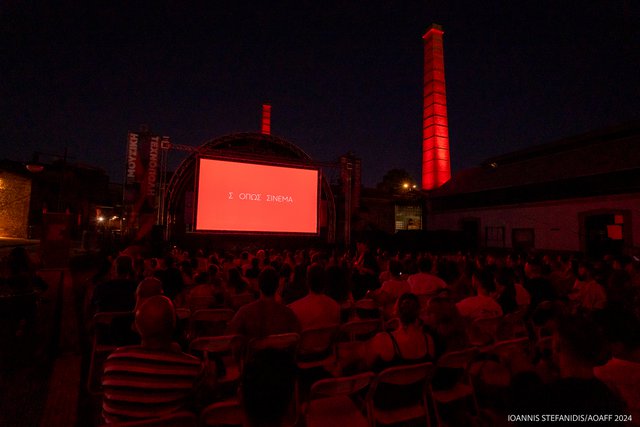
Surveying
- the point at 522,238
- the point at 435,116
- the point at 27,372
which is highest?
the point at 435,116

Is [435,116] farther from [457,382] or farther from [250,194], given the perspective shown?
[457,382]

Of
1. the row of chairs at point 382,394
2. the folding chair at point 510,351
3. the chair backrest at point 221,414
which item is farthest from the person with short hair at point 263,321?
the folding chair at point 510,351

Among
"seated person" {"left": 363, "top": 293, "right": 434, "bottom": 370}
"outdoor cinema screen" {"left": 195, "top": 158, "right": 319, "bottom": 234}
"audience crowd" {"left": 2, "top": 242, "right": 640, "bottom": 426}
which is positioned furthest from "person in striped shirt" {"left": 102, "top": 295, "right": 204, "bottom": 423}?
"outdoor cinema screen" {"left": 195, "top": 158, "right": 319, "bottom": 234}

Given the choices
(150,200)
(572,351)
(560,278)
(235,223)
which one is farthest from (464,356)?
(150,200)

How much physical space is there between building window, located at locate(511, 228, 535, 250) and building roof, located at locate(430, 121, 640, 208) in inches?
69.8

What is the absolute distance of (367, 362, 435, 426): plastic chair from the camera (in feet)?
7.57

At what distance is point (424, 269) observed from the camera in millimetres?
5762

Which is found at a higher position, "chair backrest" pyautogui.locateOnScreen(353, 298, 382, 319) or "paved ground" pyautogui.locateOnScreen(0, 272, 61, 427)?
"chair backrest" pyautogui.locateOnScreen(353, 298, 382, 319)

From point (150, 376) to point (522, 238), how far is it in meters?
21.4

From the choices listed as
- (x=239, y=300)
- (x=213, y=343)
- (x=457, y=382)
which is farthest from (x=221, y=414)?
(x=239, y=300)

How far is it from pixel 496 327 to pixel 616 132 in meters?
18.9

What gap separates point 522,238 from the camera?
19.1 m

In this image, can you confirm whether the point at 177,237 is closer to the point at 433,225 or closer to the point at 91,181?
the point at 91,181

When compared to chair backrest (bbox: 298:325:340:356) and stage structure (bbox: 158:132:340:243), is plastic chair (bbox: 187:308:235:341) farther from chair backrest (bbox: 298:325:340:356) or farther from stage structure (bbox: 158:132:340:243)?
stage structure (bbox: 158:132:340:243)
